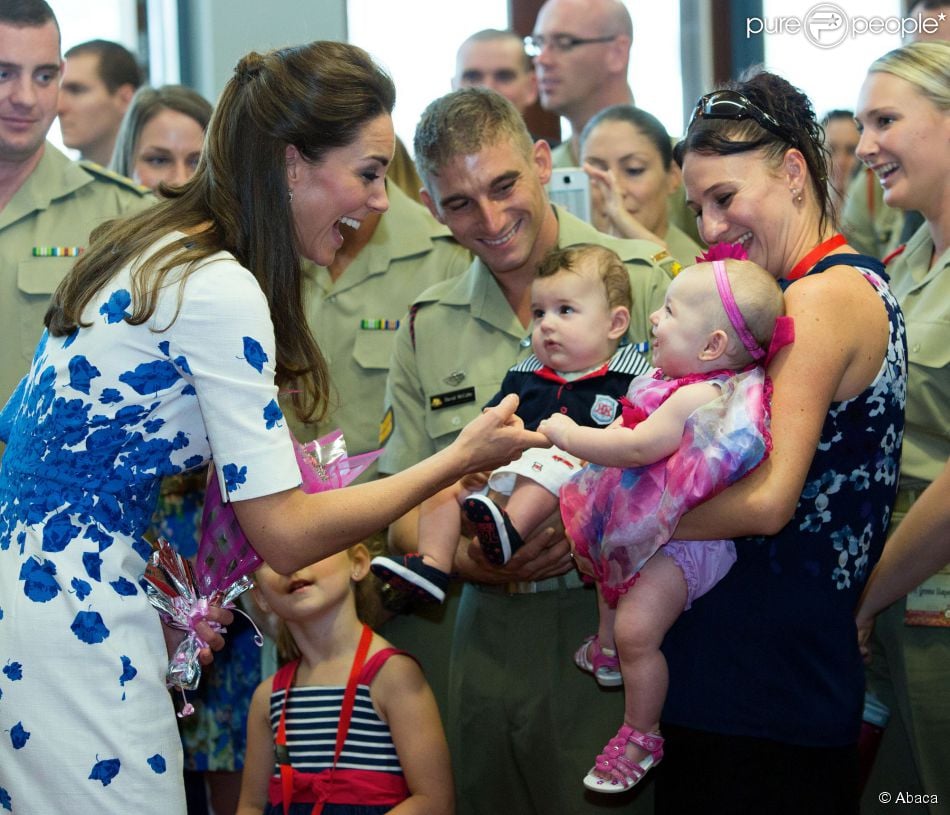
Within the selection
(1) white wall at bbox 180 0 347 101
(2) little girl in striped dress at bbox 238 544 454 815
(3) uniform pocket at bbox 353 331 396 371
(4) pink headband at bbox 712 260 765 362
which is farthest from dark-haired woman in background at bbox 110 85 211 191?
(4) pink headband at bbox 712 260 765 362

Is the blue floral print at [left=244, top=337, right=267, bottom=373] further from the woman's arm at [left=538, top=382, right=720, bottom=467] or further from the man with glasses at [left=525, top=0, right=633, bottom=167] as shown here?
the man with glasses at [left=525, top=0, right=633, bottom=167]

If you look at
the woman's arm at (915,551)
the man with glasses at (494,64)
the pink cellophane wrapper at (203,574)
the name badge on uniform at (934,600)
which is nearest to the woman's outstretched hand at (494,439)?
the pink cellophane wrapper at (203,574)

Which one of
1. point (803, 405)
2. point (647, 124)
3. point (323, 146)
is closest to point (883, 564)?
point (803, 405)

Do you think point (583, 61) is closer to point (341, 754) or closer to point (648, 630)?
point (341, 754)

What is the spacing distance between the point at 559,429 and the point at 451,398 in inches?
Result: 34.8

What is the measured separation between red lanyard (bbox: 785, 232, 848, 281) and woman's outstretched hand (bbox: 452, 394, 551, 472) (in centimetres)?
50

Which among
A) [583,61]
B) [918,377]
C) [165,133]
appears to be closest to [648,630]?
[918,377]

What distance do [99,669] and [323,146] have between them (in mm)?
893

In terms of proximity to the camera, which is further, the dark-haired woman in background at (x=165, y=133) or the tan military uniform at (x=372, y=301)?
the dark-haired woman in background at (x=165, y=133)

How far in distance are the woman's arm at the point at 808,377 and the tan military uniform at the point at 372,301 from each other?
1687 mm

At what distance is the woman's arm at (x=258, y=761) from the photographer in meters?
2.87

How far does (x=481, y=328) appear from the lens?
3.09 metres

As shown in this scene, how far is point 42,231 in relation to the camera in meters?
3.73

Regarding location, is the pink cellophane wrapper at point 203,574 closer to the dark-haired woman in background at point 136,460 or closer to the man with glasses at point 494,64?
the dark-haired woman in background at point 136,460
